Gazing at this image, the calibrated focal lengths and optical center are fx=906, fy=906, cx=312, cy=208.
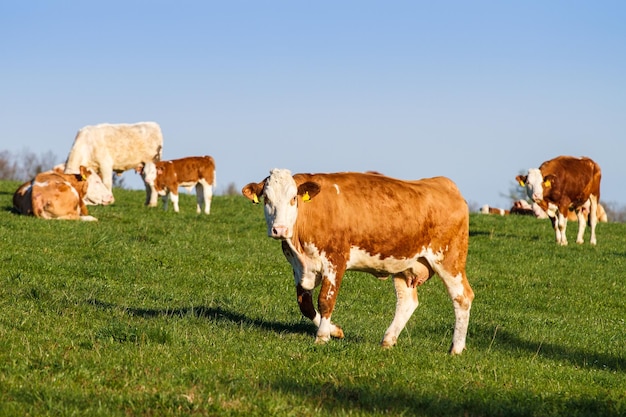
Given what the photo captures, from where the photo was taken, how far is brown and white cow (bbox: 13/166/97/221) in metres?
24.4

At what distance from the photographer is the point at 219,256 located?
749 inches

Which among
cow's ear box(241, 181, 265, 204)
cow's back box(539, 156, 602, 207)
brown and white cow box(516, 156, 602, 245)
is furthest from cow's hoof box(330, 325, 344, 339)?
cow's back box(539, 156, 602, 207)

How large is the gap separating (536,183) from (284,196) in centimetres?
1823

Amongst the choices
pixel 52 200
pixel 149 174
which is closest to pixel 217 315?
pixel 52 200

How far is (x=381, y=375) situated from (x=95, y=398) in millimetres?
2683

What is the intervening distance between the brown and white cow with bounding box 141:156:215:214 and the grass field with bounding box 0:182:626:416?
710 centimetres

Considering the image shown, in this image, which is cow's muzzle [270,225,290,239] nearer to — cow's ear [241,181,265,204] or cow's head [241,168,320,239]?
cow's head [241,168,320,239]

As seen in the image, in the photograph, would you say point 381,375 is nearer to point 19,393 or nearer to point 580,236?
point 19,393

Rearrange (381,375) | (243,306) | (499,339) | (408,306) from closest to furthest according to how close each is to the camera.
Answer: (381,375) → (408,306) → (499,339) → (243,306)

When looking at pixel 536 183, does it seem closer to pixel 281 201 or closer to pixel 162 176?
pixel 162 176

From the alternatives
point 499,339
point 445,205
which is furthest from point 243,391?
point 499,339

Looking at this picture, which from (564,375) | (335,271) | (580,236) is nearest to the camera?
(564,375)

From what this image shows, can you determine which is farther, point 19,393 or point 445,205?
point 445,205

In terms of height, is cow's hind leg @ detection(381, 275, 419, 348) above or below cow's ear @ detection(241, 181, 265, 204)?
below
